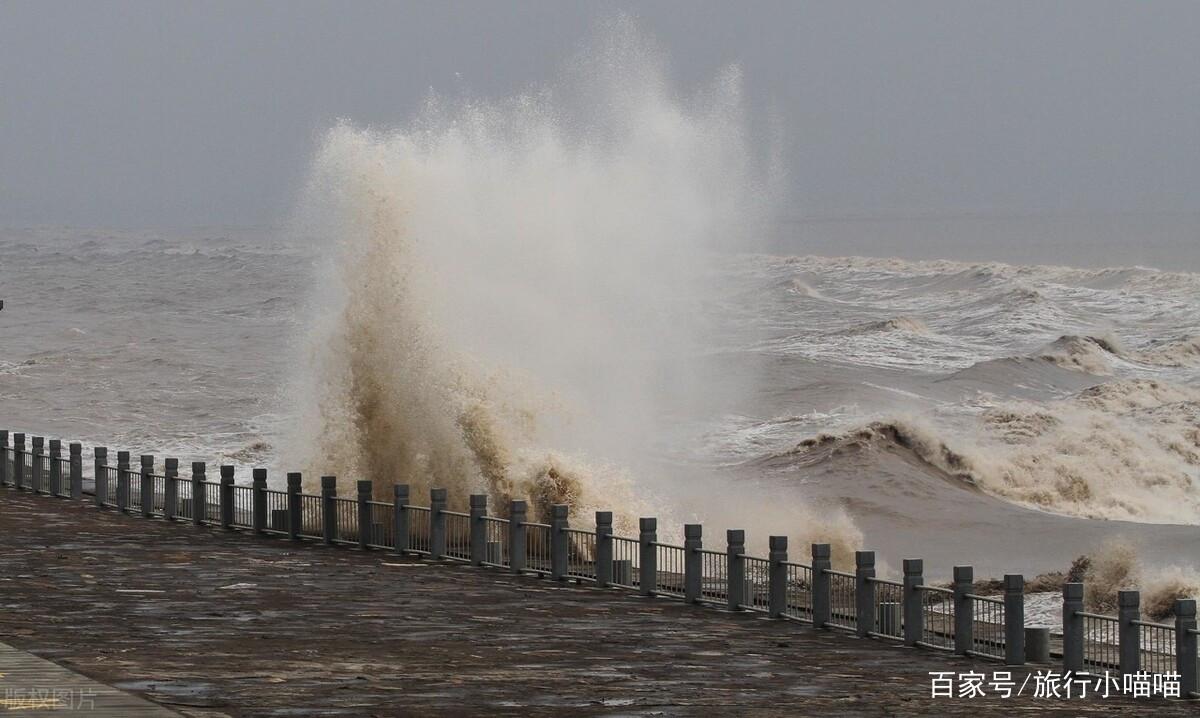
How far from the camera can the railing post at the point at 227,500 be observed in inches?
1093

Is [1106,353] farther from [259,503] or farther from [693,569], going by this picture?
[693,569]

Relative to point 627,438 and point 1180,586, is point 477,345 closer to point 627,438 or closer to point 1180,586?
point 627,438

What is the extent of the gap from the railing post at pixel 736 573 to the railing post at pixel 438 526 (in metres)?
5.37

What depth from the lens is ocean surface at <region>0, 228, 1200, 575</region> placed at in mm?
44656

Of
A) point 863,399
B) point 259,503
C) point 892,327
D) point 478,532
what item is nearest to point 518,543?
point 478,532

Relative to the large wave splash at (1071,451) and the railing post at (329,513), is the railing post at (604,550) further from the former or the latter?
the large wave splash at (1071,451)

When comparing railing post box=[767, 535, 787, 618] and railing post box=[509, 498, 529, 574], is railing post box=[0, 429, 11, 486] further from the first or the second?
railing post box=[767, 535, 787, 618]

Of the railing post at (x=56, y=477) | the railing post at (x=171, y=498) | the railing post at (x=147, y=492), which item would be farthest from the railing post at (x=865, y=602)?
the railing post at (x=56, y=477)

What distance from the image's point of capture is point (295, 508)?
26.2 m

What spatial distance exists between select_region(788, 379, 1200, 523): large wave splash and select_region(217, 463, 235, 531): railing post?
27374mm

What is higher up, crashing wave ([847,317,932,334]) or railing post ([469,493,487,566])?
crashing wave ([847,317,932,334])

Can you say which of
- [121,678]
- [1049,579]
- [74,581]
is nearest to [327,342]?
→ [1049,579]

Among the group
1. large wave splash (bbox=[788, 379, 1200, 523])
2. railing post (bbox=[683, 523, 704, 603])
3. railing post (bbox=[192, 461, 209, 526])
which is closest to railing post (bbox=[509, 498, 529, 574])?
railing post (bbox=[683, 523, 704, 603])

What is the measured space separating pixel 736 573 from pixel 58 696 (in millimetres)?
9522
